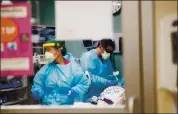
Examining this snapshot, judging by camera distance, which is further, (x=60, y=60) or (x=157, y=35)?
(x=60, y=60)

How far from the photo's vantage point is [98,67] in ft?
8.76

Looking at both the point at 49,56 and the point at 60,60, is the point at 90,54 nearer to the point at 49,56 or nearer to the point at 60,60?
the point at 60,60

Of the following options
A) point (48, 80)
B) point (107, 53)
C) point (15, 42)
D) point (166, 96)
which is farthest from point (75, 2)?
point (107, 53)

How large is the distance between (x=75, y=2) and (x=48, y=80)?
4.66 feet

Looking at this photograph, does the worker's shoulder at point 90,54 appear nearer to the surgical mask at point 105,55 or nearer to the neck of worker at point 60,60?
the surgical mask at point 105,55

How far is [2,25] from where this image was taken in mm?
1089

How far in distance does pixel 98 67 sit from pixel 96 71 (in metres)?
0.04

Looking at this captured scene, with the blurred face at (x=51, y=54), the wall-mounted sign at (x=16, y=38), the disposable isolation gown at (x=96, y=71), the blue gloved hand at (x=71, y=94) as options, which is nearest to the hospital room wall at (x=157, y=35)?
the wall-mounted sign at (x=16, y=38)

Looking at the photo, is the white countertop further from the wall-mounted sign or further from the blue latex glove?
the blue latex glove

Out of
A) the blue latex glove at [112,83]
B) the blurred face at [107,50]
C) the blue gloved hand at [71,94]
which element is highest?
the blurred face at [107,50]

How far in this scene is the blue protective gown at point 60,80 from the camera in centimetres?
239

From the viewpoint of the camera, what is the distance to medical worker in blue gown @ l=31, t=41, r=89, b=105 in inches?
94.0

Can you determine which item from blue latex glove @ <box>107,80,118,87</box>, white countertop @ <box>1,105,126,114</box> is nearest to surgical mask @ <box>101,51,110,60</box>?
blue latex glove @ <box>107,80,118,87</box>

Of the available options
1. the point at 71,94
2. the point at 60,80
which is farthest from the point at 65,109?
the point at 60,80
